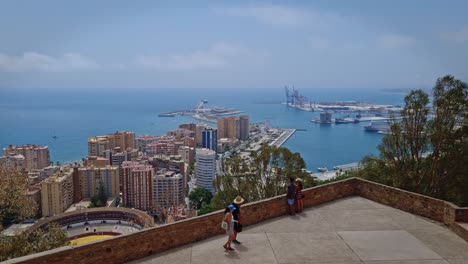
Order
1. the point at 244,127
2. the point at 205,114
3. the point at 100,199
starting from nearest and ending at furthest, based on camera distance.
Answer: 1. the point at 100,199
2. the point at 244,127
3. the point at 205,114

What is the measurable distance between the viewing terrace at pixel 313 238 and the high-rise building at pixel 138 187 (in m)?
36.4

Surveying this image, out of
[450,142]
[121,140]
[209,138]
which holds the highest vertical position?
[450,142]

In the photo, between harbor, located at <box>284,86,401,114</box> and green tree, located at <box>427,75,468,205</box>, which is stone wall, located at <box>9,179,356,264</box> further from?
harbor, located at <box>284,86,401,114</box>

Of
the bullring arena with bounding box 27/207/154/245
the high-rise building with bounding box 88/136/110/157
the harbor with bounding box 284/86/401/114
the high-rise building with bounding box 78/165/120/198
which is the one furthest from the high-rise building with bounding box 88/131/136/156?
the harbor with bounding box 284/86/401/114

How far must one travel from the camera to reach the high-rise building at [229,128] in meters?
89.0

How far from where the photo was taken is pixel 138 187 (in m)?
42.6

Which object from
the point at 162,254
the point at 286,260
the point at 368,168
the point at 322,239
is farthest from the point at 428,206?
the point at 368,168

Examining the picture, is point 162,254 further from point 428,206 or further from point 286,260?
point 428,206

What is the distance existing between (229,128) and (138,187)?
4883cm

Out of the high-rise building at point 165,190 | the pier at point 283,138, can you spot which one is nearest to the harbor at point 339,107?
the pier at point 283,138

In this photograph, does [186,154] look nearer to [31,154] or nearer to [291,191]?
[31,154]

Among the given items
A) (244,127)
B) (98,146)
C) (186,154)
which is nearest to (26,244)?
(186,154)

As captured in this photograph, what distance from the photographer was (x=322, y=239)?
220 inches

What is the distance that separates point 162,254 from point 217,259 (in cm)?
75
